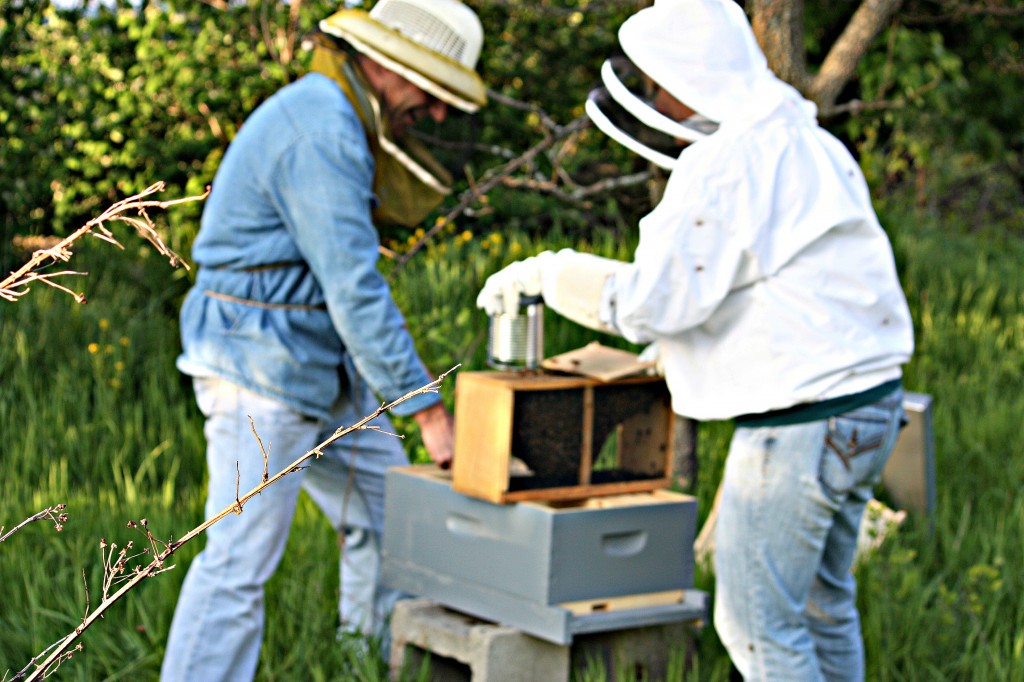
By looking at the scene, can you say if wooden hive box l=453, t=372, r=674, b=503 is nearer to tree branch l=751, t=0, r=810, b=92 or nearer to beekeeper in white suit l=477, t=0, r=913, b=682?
beekeeper in white suit l=477, t=0, r=913, b=682

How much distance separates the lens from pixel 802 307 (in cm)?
273

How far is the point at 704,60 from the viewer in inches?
110

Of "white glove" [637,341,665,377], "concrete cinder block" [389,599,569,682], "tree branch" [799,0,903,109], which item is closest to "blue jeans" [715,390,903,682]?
"white glove" [637,341,665,377]

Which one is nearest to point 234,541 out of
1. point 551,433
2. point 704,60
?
point 551,433

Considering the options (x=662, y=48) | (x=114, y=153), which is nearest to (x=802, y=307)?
(x=662, y=48)

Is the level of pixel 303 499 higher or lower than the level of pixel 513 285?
lower

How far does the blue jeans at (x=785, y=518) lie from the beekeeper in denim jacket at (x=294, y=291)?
911mm

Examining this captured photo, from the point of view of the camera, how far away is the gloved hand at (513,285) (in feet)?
9.84

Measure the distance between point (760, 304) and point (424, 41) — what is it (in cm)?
125

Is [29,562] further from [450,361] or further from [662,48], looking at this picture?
[662,48]

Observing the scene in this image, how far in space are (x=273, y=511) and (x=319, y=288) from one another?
61cm

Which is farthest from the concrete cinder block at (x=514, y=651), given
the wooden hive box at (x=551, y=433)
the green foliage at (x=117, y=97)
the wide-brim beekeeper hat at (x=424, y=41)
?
the green foliage at (x=117, y=97)

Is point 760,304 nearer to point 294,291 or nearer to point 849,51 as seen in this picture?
point 294,291

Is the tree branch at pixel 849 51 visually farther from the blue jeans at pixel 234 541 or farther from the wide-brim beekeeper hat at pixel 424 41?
the blue jeans at pixel 234 541
